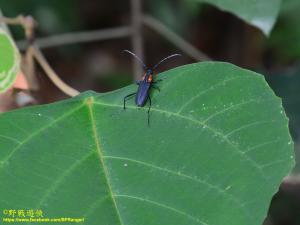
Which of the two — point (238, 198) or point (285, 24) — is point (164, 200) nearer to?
point (238, 198)

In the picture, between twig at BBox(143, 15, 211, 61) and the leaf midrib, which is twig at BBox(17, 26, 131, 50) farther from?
the leaf midrib

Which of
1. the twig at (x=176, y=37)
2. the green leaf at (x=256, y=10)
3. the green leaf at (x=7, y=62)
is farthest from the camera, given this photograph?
the twig at (x=176, y=37)

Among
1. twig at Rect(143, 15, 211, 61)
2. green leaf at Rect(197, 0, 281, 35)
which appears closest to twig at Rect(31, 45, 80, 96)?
green leaf at Rect(197, 0, 281, 35)

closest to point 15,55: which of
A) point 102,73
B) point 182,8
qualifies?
point 182,8

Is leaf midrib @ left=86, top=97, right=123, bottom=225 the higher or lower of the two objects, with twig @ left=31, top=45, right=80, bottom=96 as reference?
lower

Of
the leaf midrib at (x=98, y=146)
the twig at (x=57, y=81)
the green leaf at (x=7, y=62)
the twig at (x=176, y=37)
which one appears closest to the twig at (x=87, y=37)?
the twig at (x=176, y=37)

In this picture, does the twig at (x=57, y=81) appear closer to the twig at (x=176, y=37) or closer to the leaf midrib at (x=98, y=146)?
the leaf midrib at (x=98, y=146)
